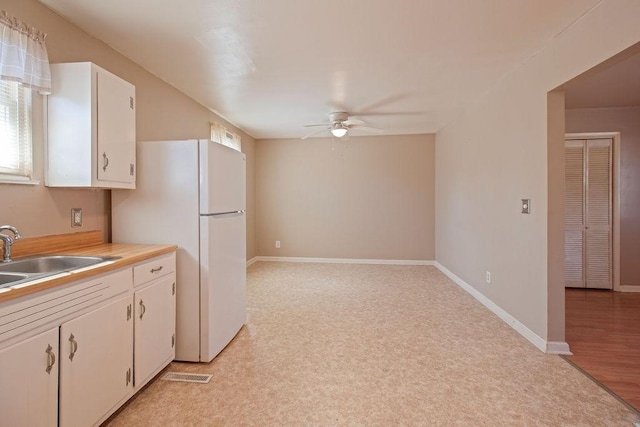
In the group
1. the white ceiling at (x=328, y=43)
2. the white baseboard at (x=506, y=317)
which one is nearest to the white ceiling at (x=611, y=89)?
the white ceiling at (x=328, y=43)

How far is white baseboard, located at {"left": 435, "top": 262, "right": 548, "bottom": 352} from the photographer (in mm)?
2498

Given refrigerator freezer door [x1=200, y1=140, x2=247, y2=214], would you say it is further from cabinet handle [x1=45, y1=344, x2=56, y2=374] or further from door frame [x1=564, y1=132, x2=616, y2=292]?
door frame [x1=564, y1=132, x2=616, y2=292]

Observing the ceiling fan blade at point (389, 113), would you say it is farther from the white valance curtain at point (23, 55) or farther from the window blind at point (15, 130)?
the window blind at point (15, 130)

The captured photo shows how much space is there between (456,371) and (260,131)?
15.5 feet

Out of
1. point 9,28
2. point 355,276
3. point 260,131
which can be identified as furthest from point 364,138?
point 9,28

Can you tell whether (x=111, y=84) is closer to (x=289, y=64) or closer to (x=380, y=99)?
(x=289, y=64)

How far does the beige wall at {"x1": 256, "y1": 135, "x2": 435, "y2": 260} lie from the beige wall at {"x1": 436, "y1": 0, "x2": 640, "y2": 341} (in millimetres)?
1437

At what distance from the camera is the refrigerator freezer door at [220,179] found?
2.22m

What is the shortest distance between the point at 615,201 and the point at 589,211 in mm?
316

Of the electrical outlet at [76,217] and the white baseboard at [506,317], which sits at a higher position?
the electrical outlet at [76,217]

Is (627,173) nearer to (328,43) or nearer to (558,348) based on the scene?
(558,348)

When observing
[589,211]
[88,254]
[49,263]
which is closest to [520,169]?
[589,211]

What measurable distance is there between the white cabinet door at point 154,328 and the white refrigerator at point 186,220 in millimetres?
126

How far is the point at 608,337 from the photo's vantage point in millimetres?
2709
